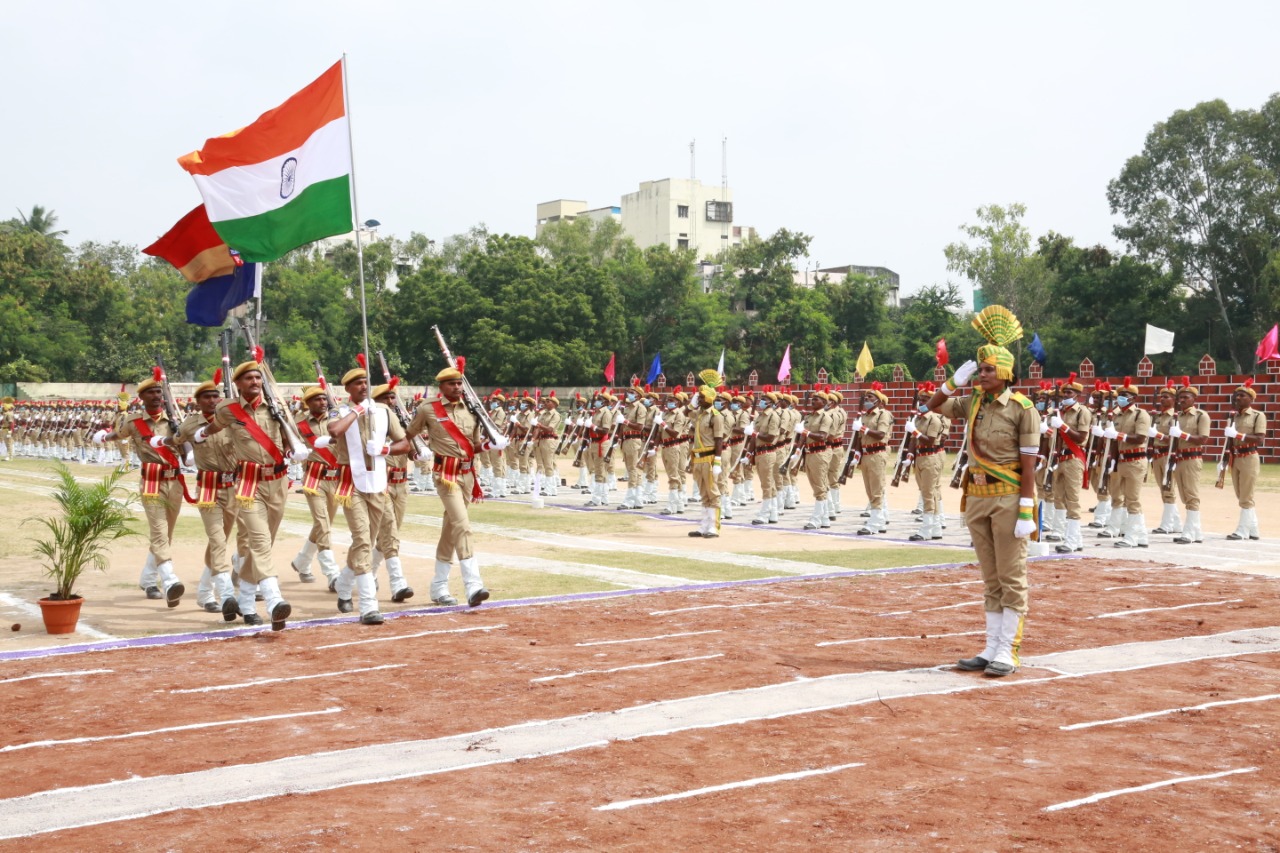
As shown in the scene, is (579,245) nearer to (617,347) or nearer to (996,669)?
(617,347)

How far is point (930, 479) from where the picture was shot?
59.4 ft

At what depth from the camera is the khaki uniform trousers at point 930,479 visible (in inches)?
711

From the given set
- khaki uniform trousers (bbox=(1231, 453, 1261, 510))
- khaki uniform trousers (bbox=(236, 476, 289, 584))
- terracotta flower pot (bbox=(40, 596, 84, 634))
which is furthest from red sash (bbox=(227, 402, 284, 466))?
khaki uniform trousers (bbox=(1231, 453, 1261, 510))

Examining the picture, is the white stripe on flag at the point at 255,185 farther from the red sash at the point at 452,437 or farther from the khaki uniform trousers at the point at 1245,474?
the khaki uniform trousers at the point at 1245,474

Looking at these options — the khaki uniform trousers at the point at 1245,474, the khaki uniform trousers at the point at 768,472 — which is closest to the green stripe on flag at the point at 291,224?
the khaki uniform trousers at the point at 768,472

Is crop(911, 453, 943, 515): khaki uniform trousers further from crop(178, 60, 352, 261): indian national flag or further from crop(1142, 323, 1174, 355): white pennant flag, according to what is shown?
crop(1142, 323, 1174, 355): white pennant flag

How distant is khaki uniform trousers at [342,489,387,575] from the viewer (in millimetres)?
11008

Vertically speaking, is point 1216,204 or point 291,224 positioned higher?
point 1216,204

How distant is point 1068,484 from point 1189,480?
2073 millimetres

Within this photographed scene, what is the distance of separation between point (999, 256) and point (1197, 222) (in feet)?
60.5

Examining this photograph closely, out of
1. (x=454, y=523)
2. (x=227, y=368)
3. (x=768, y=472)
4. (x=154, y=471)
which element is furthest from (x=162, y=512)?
(x=768, y=472)

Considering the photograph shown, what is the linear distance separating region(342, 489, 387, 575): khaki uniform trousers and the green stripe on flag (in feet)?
13.7

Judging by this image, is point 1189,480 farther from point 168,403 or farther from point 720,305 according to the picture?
point 720,305

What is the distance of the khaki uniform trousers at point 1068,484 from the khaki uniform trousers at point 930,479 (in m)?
1.63
